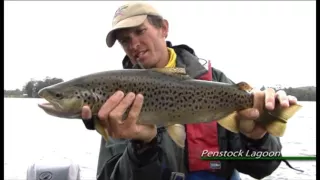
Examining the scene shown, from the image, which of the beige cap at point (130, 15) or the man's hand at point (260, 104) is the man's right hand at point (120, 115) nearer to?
the man's hand at point (260, 104)

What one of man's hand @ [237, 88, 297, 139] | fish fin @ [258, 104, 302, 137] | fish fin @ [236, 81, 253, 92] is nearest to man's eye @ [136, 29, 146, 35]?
fish fin @ [236, 81, 253, 92]

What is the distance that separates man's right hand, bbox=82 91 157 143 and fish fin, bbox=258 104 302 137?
99cm

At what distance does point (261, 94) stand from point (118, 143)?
1546 millimetres

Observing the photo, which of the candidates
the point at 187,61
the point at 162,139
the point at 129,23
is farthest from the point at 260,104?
the point at 129,23

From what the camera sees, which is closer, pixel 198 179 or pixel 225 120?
pixel 225 120

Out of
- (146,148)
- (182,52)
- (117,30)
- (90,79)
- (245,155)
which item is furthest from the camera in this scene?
(182,52)

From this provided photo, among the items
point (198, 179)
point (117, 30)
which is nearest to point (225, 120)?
point (198, 179)

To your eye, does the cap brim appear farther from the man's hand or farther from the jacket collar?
the man's hand

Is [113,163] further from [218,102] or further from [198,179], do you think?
[218,102]

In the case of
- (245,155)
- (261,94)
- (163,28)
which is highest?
(163,28)

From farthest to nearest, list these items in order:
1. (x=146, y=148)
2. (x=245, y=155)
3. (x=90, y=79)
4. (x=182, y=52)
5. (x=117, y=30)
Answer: (x=182, y=52) → (x=117, y=30) → (x=245, y=155) → (x=146, y=148) → (x=90, y=79)

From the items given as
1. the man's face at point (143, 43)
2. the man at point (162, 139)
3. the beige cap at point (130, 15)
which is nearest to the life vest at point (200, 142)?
the man at point (162, 139)

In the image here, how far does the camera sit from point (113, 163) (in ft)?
13.8

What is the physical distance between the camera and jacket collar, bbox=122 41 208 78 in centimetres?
427
